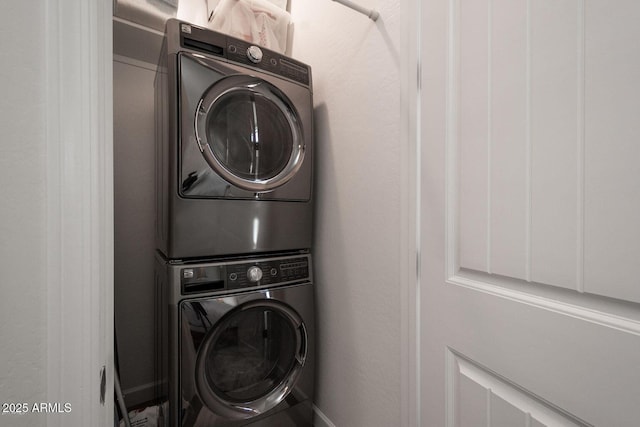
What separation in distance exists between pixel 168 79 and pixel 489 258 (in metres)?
1.28

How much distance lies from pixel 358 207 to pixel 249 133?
594 millimetres

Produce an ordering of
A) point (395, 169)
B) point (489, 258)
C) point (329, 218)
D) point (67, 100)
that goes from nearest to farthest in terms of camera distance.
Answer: point (67, 100)
point (489, 258)
point (395, 169)
point (329, 218)

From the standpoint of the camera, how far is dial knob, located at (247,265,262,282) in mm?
1229

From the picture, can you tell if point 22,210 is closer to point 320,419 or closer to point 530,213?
point 530,213

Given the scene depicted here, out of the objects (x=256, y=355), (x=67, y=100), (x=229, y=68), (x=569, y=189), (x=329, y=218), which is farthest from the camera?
(x=329, y=218)

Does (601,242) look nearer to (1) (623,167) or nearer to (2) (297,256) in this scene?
(1) (623,167)

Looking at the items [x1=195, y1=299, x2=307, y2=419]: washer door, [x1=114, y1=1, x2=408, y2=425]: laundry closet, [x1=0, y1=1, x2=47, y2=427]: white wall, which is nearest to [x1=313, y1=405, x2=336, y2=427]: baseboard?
[x1=114, y1=1, x2=408, y2=425]: laundry closet

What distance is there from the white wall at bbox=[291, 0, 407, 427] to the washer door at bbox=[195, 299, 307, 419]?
211 mm

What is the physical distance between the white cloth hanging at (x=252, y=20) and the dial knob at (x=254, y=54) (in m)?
0.36

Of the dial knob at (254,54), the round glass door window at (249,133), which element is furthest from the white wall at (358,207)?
Result: the dial knob at (254,54)

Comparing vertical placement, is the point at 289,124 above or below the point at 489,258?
above

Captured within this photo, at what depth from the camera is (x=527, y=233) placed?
65cm

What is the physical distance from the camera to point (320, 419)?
145cm

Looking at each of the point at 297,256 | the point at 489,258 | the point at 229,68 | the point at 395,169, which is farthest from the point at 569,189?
the point at 229,68
